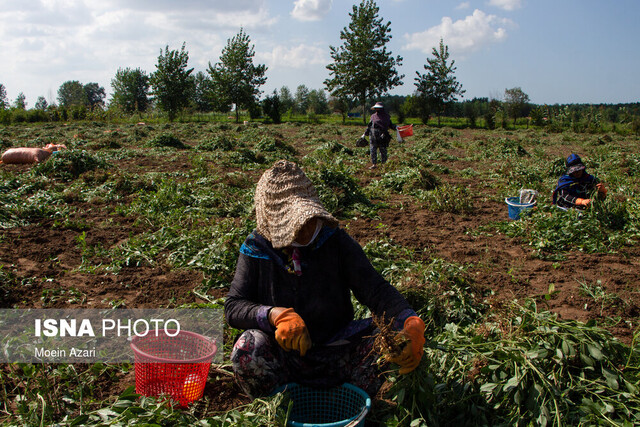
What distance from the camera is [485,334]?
2535 millimetres

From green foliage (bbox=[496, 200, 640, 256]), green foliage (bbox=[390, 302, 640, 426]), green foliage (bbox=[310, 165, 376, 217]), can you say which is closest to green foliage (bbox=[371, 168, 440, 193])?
green foliage (bbox=[310, 165, 376, 217])

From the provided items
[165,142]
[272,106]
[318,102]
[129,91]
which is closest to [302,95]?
[318,102]

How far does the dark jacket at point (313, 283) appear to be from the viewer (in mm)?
2252

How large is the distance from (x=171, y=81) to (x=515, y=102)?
29170mm

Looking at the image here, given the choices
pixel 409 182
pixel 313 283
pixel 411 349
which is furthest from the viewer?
pixel 409 182

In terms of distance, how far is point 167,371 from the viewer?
2.27 metres

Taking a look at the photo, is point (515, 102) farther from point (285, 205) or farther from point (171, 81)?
point (285, 205)

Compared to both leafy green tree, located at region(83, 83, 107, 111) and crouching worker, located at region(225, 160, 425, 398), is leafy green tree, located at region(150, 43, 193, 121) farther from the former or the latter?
leafy green tree, located at region(83, 83, 107, 111)

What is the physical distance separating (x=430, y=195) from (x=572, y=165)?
84.3 inches

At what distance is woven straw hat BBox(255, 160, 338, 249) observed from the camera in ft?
6.83

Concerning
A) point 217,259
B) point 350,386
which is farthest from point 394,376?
point 217,259

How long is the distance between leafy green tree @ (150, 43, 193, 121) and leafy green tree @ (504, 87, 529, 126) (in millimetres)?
27185

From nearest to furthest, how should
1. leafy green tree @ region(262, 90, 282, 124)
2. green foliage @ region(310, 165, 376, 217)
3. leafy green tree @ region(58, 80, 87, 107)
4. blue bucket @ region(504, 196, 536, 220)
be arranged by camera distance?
blue bucket @ region(504, 196, 536, 220), green foliage @ region(310, 165, 376, 217), leafy green tree @ region(262, 90, 282, 124), leafy green tree @ region(58, 80, 87, 107)

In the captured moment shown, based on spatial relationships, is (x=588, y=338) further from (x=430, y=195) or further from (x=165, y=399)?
(x=430, y=195)
